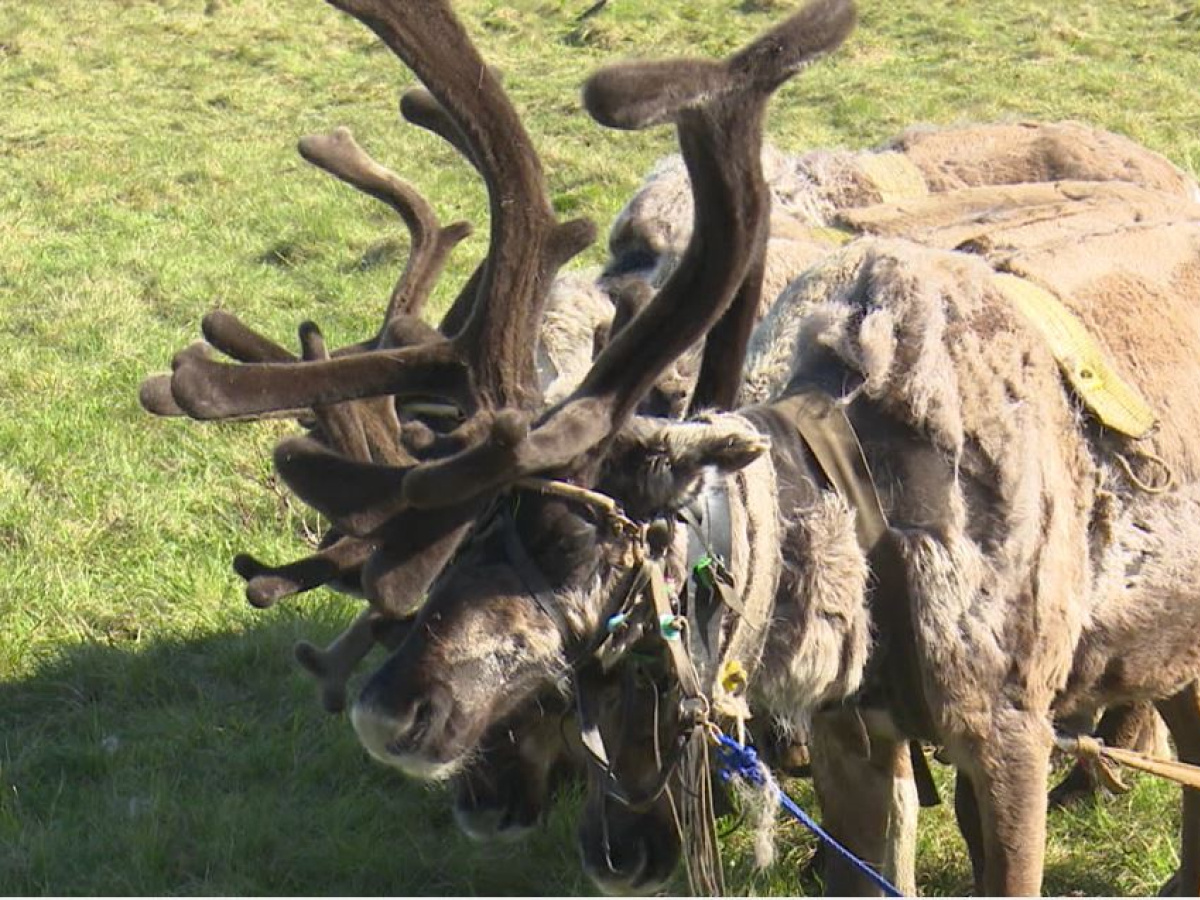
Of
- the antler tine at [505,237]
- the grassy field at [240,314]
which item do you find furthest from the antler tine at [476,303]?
the grassy field at [240,314]

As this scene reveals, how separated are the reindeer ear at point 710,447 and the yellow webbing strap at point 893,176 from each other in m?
2.42

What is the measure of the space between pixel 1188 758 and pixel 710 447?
6.86ft

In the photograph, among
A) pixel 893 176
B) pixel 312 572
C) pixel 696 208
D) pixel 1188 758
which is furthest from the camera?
pixel 893 176

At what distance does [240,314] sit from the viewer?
982cm

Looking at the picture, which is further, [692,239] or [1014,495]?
[1014,495]

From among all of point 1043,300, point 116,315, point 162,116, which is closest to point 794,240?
point 1043,300

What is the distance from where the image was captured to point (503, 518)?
2941 millimetres

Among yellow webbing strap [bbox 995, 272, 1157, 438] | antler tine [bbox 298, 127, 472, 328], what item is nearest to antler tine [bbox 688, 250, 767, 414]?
yellow webbing strap [bbox 995, 272, 1157, 438]

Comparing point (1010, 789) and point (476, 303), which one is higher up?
point (476, 303)

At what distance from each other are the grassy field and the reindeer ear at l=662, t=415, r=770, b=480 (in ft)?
5.86

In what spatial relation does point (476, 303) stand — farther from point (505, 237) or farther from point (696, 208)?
point (696, 208)

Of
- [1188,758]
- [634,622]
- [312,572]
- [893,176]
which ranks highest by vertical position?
[634,622]

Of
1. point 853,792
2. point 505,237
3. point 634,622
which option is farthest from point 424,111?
point 853,792

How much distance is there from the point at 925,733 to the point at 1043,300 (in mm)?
938
